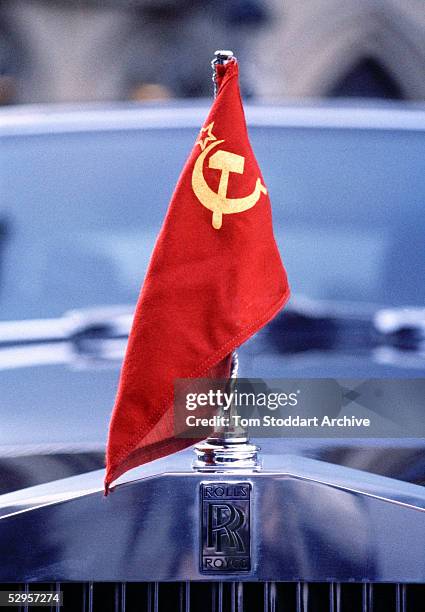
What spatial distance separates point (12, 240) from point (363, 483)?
1.08 meters

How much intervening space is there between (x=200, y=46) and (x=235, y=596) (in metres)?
6.73

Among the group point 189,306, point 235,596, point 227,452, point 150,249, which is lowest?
point 235,596

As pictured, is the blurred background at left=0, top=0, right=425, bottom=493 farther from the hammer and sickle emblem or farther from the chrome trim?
the hammer and sickle emblem

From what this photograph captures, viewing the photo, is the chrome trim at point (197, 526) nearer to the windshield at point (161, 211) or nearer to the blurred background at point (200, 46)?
the windshield at point (161, 211)

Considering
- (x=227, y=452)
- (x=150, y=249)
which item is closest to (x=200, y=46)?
(x=150, y=249)

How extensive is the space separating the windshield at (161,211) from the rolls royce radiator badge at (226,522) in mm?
656

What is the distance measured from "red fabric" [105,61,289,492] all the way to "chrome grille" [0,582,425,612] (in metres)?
0.19

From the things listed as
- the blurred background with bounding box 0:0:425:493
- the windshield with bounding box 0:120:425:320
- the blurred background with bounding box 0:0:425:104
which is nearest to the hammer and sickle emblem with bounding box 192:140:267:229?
the blurred background with bounding box 0:0:425:493

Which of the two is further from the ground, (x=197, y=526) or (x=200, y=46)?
(x=200, y=46)

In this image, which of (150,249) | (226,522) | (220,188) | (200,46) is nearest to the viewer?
(226,522)

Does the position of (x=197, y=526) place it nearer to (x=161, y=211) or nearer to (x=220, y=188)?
(x=220, y=188)

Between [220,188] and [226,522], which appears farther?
[220,188]

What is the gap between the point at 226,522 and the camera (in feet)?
6.21

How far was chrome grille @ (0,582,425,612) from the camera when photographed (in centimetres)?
194
